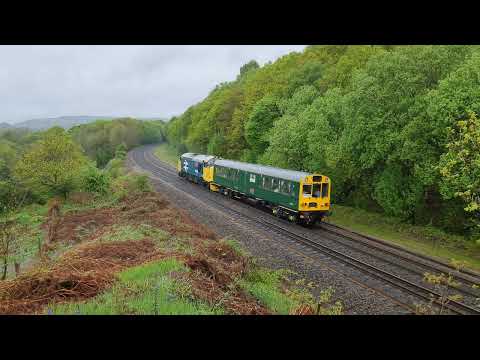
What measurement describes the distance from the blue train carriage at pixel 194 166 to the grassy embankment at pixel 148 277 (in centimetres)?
1743

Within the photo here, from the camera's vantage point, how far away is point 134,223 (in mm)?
22188

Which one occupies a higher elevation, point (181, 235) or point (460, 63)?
point (460, 63)

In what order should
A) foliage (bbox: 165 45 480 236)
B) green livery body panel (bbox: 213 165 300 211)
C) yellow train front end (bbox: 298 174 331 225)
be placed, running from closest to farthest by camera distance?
1. foliage (bbox: 165 45 480 236)
2. yellow train front end (bbox: 298 174 331 225)
3. green livery body panel (bbox: 213 165 300 211)

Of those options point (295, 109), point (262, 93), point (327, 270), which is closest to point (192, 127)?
point (262, 93)

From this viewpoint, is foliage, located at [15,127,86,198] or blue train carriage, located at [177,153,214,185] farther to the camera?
blue train carriage, located at [177,153,214,185]

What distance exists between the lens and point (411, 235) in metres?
22.7

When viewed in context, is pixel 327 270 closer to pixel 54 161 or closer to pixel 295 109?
pixel 295 109

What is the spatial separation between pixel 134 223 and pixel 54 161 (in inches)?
726

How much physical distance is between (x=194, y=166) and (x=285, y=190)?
65.4 feet

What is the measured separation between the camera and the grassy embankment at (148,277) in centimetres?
850

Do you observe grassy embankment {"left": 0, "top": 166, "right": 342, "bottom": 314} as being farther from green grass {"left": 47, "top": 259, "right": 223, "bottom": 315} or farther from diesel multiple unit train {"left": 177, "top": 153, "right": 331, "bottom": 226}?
diesel multiple unit train {"left": 177, "top": 153, "right": 331, "bottom": 226}

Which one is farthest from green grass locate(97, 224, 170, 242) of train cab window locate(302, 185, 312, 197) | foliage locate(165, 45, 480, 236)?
foliage locate(165, 45, 480, 236)

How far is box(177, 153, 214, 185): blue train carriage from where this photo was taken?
1626 inches

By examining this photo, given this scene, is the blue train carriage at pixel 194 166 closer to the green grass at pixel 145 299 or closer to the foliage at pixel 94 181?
the foliage at pixel 94 181
